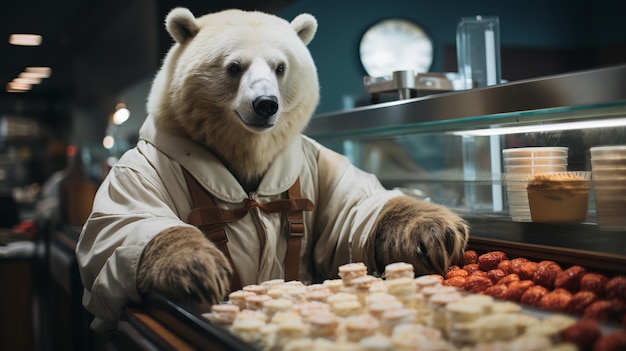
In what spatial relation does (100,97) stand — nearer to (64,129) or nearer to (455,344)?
(64,129)

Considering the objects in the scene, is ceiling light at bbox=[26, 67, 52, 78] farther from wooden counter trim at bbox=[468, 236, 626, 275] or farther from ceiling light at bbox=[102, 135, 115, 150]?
wooden counter trim at bbox=[468, 236, 626, 275]

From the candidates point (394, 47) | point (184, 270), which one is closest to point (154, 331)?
point (184, 270)

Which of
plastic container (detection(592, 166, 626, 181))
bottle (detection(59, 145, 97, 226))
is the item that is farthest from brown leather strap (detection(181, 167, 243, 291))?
bottle (detection(59, 145, 97, 226))

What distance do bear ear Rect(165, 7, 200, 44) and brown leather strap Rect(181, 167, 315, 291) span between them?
1.34 ft

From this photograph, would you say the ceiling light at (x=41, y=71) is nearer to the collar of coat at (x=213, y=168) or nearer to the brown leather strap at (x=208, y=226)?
the collar of coat at (x=213, y=168)

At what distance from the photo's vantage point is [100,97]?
8258 mm

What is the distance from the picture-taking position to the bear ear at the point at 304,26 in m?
2.17

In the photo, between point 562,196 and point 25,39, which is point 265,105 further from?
point 25,39

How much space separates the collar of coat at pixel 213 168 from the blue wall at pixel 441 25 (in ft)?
11.0

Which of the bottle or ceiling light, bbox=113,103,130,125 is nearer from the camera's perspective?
the bottle

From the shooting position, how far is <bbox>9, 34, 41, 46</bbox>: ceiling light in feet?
21.0

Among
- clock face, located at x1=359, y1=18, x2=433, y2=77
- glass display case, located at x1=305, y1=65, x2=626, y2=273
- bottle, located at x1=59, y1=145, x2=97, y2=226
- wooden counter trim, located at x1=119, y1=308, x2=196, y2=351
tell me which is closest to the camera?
wooden counter trim, located at x1=119, y1=308, x2=196, y2=351

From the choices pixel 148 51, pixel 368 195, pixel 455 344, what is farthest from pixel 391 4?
pixel 455 344

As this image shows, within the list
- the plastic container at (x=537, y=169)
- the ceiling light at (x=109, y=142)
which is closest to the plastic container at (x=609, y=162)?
the plastic container at (x=537, y=169)
